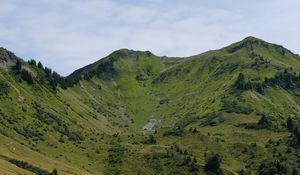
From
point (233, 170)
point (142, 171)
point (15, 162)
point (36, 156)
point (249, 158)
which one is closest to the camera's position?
point (15, 162)

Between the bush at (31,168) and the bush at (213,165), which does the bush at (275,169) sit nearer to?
the bush at (213,165)

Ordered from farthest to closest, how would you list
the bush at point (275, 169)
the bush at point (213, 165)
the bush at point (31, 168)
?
1. the bush at point (275, 169)
2. the bush at point (213, 165)
3. the bush at point (31, 168)

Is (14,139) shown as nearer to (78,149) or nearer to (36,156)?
(36,156)

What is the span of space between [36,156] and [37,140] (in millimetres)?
22367

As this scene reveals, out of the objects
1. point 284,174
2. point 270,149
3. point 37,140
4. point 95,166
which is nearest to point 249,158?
point 270,149

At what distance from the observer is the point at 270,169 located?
573ft

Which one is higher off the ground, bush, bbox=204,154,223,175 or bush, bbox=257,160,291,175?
bush, bbox=204,154,223,175

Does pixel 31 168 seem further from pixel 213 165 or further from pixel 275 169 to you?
pixel 275 169

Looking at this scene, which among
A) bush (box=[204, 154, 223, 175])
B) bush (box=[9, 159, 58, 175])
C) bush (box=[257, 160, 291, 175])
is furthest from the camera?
bush (box=[257, 160, 291, 175])

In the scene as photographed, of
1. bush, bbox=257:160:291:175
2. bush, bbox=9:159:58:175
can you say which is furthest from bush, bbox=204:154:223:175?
bush, bbox=9:159:58:175

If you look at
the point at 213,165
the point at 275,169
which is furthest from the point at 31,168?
the point at 275,169

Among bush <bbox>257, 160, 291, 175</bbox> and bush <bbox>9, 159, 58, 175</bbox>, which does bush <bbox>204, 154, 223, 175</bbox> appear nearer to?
bush <bbox>257, 160, 291, 175</bbox>

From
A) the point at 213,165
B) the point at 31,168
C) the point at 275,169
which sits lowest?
the point at 275,169

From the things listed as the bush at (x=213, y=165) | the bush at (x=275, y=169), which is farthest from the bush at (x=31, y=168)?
the bush at (x=275, y=169)
